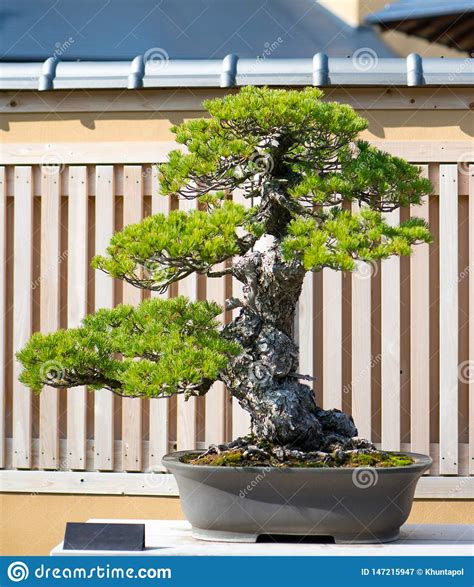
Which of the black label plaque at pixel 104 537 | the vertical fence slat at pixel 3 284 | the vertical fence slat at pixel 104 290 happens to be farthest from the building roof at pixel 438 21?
the black label plaque at pixel 104 537

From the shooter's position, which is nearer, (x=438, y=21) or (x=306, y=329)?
(x=306, y=329)

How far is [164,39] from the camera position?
3059 mm

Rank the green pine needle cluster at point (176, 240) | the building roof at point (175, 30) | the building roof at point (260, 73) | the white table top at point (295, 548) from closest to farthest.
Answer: the white table top at point (295, 548)
the green pine needle cluster at point (176, 240)
the building roof at point (260, 73)
the building roof at point (175, 30)

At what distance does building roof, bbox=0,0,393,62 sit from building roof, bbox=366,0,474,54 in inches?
4.4

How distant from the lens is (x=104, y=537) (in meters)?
1.66

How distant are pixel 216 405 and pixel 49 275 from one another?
2.25 feet

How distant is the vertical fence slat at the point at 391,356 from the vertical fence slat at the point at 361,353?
0.14 feet

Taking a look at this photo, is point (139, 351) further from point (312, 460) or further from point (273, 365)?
point (312, 460)

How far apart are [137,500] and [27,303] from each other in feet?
2.37

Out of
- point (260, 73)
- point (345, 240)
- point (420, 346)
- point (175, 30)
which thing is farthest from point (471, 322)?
point (175, 30)

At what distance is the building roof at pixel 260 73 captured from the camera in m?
2.75

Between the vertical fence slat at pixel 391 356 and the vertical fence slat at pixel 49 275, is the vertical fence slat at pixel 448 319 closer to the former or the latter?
the vertical fence slat at pixel 391 356

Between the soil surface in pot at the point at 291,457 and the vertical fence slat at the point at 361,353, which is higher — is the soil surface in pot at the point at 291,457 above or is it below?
below

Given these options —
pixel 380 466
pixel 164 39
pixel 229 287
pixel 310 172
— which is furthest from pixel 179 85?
pixel 380 466
